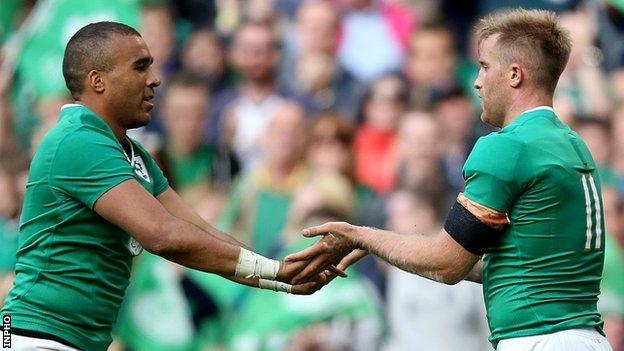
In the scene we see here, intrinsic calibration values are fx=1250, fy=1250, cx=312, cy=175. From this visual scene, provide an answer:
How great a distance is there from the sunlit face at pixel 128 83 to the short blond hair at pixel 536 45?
184cm

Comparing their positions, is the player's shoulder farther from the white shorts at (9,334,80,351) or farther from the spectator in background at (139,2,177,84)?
the spectator in background at (139,2,177,84)

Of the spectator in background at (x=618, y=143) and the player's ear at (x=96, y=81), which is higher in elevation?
the player's ear at (x=96, y=81)

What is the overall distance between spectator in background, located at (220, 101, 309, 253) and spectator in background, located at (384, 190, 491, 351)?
1.05 metres

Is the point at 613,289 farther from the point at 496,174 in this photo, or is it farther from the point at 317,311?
the point at 496,174

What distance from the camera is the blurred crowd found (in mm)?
10586

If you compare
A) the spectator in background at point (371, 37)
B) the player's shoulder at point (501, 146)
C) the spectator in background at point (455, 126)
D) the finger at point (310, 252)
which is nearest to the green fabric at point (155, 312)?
the spectator in background at point (371, 37)

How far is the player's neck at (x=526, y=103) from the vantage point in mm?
6027

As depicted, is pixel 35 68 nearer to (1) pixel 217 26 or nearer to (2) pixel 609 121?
(1) pixel 217 26

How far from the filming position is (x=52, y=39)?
12.2 meters

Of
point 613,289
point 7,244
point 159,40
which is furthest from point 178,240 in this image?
point 159,40

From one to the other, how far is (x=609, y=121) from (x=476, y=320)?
207 cm

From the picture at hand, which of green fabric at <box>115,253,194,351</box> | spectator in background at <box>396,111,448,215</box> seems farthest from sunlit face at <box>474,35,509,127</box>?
green fabric at <box>115,253,194,351</box>

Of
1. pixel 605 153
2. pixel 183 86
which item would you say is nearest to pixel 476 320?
pixel 605 153

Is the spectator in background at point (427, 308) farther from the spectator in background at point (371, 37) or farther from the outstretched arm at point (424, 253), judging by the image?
the outstretched arm at point (424, 253)
